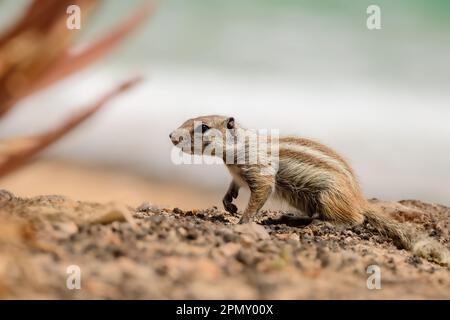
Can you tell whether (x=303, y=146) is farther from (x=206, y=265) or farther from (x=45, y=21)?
(x=45, y=21)

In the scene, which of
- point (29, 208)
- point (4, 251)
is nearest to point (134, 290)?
point (4, 251)

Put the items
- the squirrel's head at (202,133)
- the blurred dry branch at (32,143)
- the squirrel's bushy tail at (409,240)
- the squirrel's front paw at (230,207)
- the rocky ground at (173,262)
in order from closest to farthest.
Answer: the blurred dry branch at (32,143) < the rocky ground at (173,262) < the squirrel's bushy tail at (409,240) < the squirrel's head at (202,133) < the squirrel's front paw at (230,207)

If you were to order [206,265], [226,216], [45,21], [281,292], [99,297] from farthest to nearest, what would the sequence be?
[226,216] → [206,265] → [281,292] → [99,297] → [45,21]

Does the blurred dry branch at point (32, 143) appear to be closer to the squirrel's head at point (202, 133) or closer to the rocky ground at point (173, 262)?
the rocky ground at point (173, 262)

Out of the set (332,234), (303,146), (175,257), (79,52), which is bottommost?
(332,234)

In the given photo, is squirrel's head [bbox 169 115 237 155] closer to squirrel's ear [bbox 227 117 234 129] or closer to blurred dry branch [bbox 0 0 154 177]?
squirrel's ear [bbox 227 117 234 129]

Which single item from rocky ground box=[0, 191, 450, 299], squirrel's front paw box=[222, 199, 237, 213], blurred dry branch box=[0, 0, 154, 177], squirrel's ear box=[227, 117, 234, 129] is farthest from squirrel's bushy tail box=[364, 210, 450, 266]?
blurred dry branch box=[0, 0, 154, 177]

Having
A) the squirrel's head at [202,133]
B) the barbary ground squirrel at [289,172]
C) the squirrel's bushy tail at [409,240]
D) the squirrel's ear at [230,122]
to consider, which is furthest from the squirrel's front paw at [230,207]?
the squirrel's bushy tail at [409,240]

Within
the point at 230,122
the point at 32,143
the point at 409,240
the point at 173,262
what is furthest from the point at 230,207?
the point at 32,143
